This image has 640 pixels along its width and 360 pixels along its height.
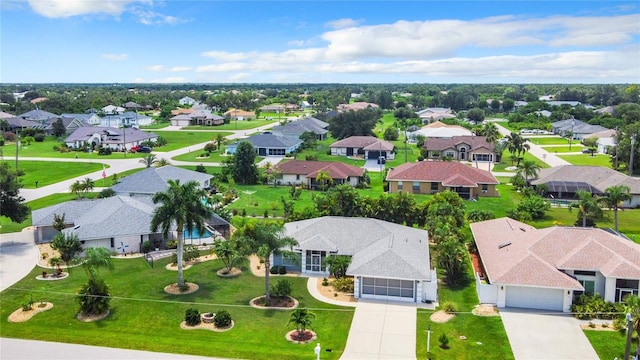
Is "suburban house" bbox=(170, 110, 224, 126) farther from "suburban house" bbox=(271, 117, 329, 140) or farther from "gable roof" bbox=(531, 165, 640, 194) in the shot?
"gable roof" bbox=(531, 165, 640, 194)

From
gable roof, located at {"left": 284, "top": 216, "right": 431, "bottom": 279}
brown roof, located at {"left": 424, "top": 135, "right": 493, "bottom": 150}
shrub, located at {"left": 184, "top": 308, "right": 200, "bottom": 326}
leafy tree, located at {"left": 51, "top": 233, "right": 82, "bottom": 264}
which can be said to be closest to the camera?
shrub, located at {"left": 184, "top": 308, "right": 200, "bottom": 326}

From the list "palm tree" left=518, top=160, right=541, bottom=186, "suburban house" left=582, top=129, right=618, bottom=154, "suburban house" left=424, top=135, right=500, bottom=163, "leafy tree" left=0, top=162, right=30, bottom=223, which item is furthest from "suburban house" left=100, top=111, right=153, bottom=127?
"suburban house" left=582, top=129, right=618, bottom=154

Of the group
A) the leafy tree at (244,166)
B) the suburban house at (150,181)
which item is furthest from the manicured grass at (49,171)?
the leafy tree at (244,166)

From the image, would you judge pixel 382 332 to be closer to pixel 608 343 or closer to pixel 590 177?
pixel 608 343

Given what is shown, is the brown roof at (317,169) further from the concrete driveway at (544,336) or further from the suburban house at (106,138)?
the suburban house at (106,138)

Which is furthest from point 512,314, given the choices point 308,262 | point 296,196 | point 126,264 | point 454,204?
point 296,196

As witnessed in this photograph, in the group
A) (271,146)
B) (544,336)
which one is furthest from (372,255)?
(271,146)
